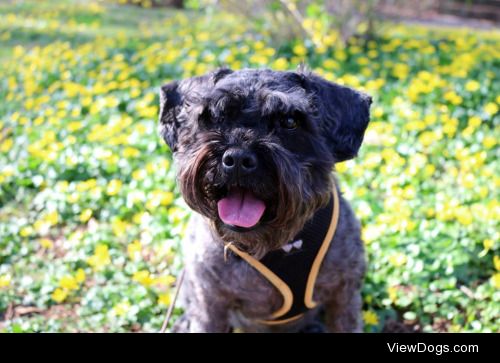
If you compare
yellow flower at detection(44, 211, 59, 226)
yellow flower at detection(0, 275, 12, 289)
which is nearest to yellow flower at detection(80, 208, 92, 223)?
yellow flower at detection(44, 211, 59, 226)

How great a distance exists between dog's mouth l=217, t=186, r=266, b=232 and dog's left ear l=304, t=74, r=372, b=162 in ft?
1.63

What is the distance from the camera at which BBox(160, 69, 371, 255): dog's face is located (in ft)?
8.67

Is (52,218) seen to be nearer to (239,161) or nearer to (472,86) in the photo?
(239,161)

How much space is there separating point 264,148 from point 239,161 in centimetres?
14

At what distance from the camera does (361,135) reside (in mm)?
2969

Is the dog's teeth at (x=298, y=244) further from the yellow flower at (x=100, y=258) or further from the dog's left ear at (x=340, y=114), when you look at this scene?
the yellow flower at (x=100, y=258)

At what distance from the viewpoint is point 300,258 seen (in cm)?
302

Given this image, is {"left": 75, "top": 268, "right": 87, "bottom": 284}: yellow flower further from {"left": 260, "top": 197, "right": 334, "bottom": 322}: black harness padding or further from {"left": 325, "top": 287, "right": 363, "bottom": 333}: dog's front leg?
{"left": 325, "top": 287, "right": 363, "bottom": 333}: dog's front leg

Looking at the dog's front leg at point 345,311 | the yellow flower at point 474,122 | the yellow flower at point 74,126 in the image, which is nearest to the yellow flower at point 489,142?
the yellow flower at point 474,122

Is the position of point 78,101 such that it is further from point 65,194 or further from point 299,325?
point 299,325

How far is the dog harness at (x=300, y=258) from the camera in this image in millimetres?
3018

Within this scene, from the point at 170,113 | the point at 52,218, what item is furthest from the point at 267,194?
the point at 52,218

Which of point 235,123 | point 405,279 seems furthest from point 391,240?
point 235,123

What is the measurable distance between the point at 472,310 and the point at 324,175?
1.45m
